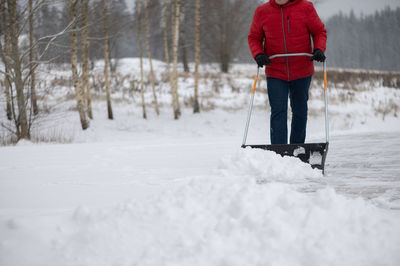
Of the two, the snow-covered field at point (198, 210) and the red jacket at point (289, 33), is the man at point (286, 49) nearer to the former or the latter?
the red jacket at point (289, 33)

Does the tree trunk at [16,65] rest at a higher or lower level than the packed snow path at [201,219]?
higher

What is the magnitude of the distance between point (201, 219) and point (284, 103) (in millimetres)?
2208

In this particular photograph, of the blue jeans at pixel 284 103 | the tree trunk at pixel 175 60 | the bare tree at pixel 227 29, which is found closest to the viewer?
the blue jeans at pixel 284 103

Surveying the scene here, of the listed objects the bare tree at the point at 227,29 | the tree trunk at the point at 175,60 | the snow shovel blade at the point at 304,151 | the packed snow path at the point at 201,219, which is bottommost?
the packed snow path at the point at 201,219

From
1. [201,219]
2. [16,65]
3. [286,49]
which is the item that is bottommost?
[201,219]

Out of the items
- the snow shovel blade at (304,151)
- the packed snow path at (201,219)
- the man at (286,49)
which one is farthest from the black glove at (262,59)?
the packed snow path at (201,219)

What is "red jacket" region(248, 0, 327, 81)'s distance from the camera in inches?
127

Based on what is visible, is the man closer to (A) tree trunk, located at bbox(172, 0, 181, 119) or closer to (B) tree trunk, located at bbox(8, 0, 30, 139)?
(B) tree trunk, located at bbox(8, 0, 30, 139)

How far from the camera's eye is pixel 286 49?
3322mm

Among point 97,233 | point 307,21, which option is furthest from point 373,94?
point 97,233

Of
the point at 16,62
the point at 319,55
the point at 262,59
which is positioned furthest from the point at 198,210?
the point at 16,62

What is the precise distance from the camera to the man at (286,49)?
3.24 meters

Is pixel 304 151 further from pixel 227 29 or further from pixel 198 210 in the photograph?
pixel 227 29

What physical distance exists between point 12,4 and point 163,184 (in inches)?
294
